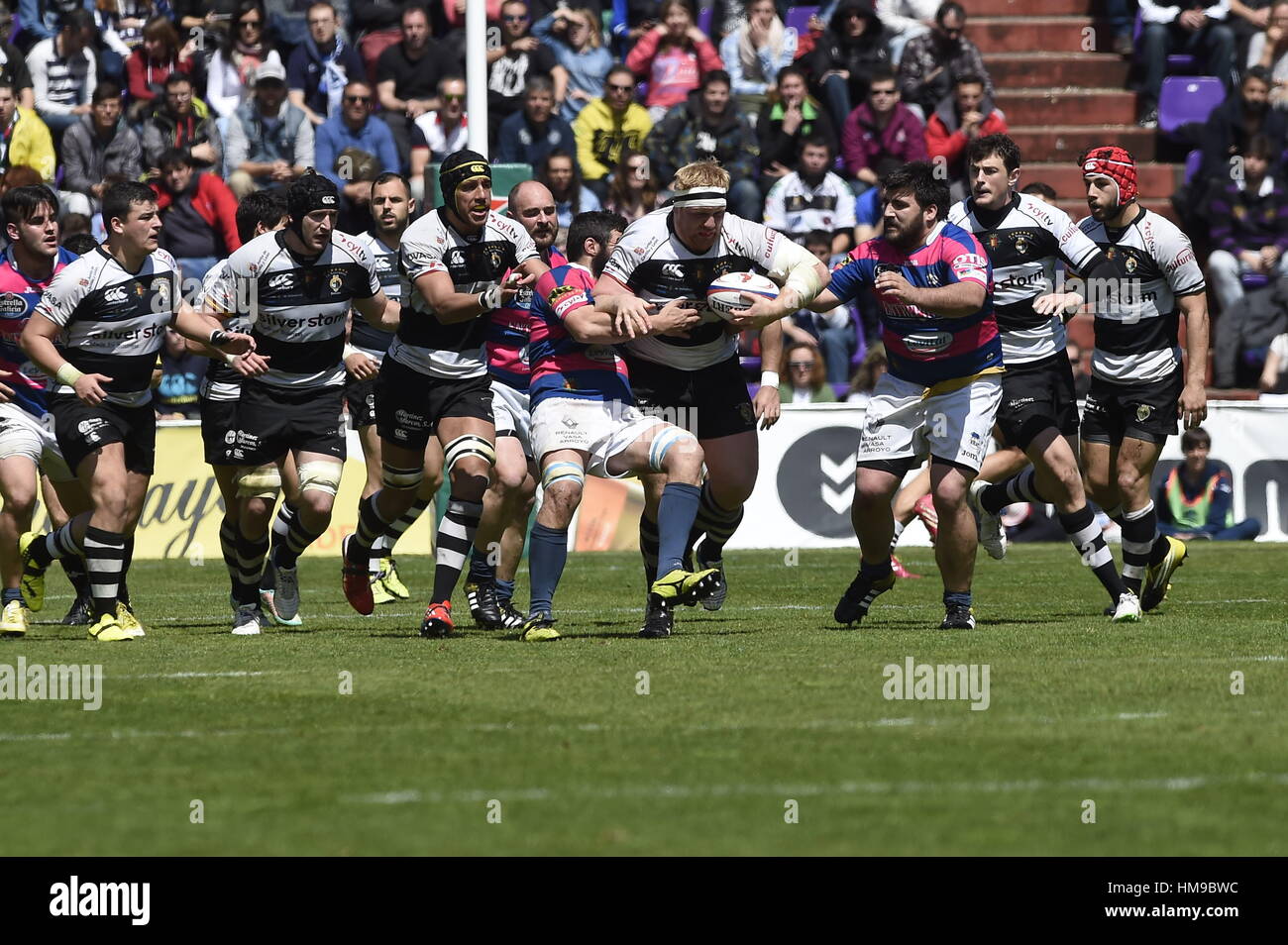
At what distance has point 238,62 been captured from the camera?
22828 millimetres

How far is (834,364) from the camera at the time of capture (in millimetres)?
21141

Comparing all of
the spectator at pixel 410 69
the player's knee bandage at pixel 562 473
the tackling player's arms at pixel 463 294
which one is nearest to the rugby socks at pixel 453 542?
the player's knee bandage at pixel 562 473

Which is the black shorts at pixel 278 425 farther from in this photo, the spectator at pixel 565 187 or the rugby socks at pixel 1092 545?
the spectator at pixel 565 187

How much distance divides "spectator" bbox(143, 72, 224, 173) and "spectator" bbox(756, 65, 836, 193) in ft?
19.4

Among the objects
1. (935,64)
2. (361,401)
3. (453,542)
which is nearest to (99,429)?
(453,542)

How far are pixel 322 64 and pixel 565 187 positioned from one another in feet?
16.1

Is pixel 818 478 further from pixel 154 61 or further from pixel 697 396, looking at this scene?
pixel 154 61

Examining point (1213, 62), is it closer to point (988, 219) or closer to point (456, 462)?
point (988, 219)

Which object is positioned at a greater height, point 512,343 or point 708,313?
point 708,313

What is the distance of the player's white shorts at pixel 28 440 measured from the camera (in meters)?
12.2

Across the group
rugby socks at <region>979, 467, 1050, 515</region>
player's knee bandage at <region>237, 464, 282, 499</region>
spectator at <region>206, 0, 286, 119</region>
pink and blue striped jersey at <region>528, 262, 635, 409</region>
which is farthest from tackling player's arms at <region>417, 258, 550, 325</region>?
spectator at <region>206, 0, 286, 119</region>

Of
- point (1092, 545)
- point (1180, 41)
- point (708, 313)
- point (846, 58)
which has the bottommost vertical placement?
point (1092, 545)
